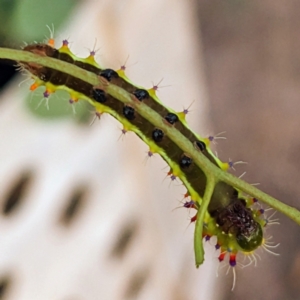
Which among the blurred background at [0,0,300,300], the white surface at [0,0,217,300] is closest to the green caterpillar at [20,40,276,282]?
the blurred background at [0,0,300,300]

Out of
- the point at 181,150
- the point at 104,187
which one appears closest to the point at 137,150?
the point at 104,187

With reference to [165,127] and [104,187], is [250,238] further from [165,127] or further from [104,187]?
[104,187]

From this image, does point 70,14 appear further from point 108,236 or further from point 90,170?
point 108,236

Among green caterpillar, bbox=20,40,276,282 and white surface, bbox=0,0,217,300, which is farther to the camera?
white surface, bbox=0,0,217,300

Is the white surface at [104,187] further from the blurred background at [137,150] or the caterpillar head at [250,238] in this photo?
the caterpillar head at [250,238]

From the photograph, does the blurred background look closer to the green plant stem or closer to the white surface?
the white surface

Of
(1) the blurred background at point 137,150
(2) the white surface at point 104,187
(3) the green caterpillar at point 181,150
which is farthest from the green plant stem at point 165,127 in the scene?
(2) the white surface at point 104,187
